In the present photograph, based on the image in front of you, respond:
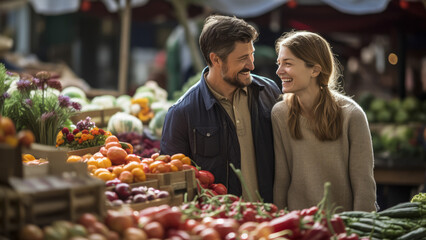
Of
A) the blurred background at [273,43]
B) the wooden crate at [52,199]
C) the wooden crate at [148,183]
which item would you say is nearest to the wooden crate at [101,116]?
the blurred background at [273,43]

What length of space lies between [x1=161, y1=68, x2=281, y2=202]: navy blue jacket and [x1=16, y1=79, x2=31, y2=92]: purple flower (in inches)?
39.9

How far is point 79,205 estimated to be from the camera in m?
2.38

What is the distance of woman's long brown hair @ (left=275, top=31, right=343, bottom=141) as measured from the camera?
12.5ft

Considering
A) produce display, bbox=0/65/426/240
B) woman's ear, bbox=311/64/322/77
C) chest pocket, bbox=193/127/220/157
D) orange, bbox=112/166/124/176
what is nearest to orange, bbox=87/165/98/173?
produce display, bbox=0/65/426/240

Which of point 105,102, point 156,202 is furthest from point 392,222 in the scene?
point 105,102

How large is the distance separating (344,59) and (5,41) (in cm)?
954

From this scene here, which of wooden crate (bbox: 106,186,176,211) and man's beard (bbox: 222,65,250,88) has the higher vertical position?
man's beard (bbox: 222,65,250,88)

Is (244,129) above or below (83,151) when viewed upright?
above

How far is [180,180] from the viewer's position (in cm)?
324

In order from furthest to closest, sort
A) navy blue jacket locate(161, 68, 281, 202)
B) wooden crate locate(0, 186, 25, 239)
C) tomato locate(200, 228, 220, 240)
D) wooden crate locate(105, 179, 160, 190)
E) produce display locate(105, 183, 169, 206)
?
1. navy blue jacket locate(161, 68, 281, 202)
2. wooden crate locate(105, 179, 160, 190)
3. produce display locate(105, 183, 169, 206)
4. tomato locate(200, 228, 220, 240)
5. wooden crate locate(0, 186, 25, 239)

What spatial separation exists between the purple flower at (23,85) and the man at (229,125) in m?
1.01

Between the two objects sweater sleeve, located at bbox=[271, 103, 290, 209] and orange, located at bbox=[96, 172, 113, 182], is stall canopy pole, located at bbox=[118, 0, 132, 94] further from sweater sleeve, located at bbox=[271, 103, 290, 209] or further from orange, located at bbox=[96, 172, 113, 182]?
orange, located at bbox=[96, 172, 113, 182]

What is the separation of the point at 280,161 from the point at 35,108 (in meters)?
1.71

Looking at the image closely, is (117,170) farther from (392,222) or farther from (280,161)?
(392,222)
